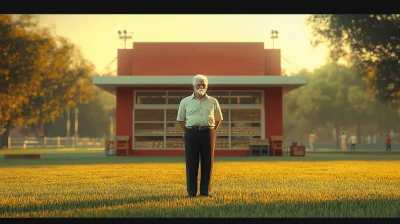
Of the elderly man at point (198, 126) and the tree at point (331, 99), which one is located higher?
the tree at point (331, 99)

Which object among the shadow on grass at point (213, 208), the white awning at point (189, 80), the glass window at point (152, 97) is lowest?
the shadow on grass at point (213, 208)

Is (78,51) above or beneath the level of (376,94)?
above

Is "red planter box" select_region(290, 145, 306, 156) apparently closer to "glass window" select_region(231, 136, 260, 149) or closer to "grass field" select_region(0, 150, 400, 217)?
"glass window" select_region(231, 136, 260, 149)

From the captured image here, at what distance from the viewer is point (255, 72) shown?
40219mm

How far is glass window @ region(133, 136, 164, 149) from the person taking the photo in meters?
40.0

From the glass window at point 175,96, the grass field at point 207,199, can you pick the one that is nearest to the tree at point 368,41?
the glass window at point 175,96

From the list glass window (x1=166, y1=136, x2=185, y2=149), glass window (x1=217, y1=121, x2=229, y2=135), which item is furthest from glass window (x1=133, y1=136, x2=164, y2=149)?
glass window (x1=217, y1=121, x2=229, y2=135)

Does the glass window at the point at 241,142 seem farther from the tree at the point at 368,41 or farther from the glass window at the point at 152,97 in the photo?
the tree at the point at 368,41

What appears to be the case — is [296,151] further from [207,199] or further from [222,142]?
[207,199]

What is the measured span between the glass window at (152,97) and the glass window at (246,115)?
4.33 meters

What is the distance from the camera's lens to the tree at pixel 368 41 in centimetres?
3925

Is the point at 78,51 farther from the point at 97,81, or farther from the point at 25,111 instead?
the point at 97,81

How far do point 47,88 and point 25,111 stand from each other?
3.03m

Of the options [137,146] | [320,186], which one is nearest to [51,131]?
[137,146]
